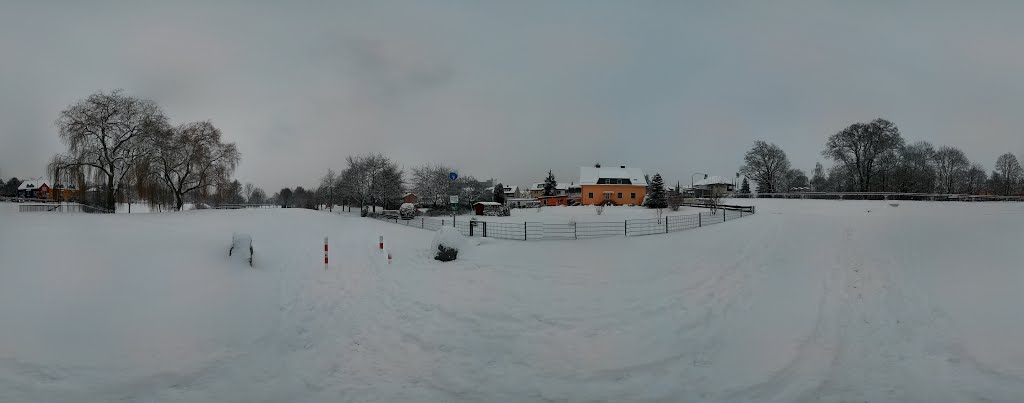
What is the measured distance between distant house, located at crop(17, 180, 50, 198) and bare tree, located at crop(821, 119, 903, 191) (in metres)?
127

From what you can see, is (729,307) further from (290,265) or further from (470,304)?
(290,265)

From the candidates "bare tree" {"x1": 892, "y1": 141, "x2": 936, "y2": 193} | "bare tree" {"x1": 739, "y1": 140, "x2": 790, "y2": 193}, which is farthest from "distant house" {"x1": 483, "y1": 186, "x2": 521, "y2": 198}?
"bare tree" {"x1": 892, "y1": 141, "x2": 936, "y2": 193}

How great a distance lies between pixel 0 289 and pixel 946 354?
16.0 m

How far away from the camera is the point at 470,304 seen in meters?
9.06

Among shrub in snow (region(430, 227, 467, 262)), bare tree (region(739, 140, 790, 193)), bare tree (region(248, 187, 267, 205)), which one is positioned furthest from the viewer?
bare tree (region(248, 187, 267, 205))

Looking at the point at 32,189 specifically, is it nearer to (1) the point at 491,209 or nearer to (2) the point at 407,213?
(2) the point at 407,213

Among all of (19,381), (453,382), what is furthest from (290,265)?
(453,382)

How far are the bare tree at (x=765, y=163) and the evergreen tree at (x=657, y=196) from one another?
22349 millimetres

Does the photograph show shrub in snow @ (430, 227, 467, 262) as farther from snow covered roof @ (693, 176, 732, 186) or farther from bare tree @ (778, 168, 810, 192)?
A: snow covered roof @ (693, 176, 732, 186)

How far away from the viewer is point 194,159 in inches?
1410

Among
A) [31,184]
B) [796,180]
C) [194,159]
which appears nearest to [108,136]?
[194,159]

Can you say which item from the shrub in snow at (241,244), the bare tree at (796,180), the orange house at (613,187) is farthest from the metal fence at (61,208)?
the bare tree at (796,180)

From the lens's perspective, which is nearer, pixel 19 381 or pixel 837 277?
pixel 19 381

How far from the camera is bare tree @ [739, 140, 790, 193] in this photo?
6128 cm
